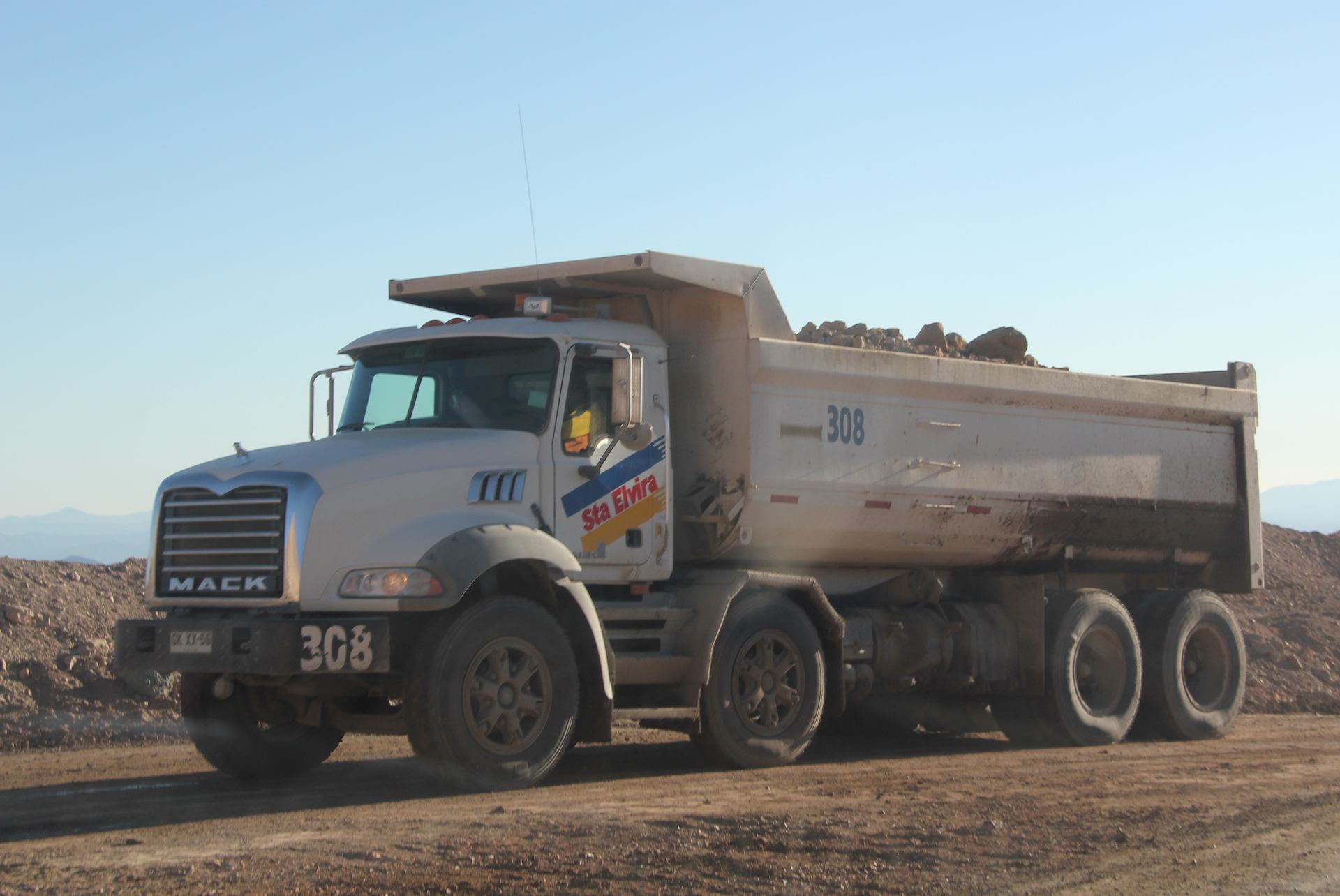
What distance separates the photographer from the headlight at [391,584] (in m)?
9.23

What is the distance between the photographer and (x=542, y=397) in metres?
10.4

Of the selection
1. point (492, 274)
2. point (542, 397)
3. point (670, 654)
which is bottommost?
point (670, 654)

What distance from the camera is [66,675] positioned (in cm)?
1401

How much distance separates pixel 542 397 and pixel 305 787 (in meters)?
2.97

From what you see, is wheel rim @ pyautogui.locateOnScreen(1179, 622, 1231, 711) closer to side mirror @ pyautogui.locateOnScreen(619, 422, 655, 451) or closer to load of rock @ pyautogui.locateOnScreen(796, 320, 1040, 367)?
load of rock @ pyautogui.locateOnScreen(796, 320, 1040, 367)

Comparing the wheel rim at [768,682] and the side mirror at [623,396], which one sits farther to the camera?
the wheel rim at [768,682]

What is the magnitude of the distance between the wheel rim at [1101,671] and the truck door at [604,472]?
17.2 ft

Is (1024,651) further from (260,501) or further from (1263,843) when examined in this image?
(260,501)

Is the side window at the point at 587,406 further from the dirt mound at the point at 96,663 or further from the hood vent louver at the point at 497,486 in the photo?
the dirt mound at the point at 96,663

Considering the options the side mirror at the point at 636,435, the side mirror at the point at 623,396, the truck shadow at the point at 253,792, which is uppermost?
the side mirror at the point at 623,396

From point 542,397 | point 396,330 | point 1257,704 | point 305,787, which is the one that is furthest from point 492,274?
point 1257,704

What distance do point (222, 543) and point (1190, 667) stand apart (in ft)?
31.9

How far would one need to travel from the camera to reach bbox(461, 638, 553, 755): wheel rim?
9.51 metres

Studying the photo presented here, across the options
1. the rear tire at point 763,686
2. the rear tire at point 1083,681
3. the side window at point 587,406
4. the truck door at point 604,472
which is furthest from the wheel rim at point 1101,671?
the side window at point 587,406
